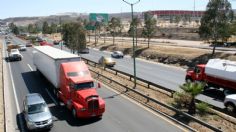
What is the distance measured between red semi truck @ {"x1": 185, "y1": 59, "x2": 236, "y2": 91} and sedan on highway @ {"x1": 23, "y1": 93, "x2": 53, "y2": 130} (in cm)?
1616

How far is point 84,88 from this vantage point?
854 inches

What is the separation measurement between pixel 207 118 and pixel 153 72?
2287cm

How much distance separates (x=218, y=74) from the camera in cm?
2747

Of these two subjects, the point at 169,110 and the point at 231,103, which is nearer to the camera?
the point at 231,103

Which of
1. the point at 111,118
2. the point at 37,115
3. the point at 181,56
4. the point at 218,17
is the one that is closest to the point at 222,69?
the point at 111,118

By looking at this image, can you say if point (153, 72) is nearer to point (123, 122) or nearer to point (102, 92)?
point (102, 92)

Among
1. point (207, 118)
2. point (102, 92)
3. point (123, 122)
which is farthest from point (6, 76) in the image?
point (207, 118)

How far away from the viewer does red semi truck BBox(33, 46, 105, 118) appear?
20.3 metres

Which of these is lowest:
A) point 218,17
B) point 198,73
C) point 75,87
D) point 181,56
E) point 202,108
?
point 202,108

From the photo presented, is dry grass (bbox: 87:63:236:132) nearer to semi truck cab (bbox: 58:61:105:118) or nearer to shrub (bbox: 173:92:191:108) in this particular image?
shrub (bbox: 173:92:191:108)

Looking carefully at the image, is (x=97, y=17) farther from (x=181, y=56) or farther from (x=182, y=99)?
(x=182, y=99)

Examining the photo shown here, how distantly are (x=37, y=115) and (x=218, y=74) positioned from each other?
17191mm

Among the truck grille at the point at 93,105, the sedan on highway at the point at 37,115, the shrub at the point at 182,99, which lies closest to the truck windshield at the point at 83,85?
the truck grille at the point at 93,105

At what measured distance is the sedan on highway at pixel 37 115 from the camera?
18.4m
